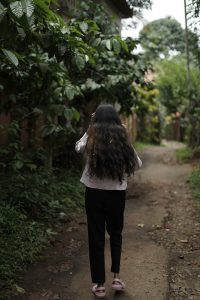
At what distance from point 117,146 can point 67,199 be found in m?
3.53

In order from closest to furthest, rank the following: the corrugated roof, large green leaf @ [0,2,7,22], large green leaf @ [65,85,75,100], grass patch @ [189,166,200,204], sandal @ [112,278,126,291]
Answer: large green leaf @ [0,2,7,22] → sandal @ [112,278,126,291] → large green leaf @ [65,85,75,100] → grass patch @ [189,166,200,204] → the corrugated roof

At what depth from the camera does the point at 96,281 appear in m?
4.25

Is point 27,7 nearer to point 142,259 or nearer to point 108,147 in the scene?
point 108,147

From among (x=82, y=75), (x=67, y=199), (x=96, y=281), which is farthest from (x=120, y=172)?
(x=82, y=75)

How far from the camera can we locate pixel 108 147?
4113 millimetres

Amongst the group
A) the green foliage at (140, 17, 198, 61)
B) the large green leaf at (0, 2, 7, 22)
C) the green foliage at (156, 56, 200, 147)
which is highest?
the green foliage at (140, 17, 198, 61)

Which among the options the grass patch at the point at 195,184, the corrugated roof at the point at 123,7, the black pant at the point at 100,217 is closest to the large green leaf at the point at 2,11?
the black pant at the point at 100,217

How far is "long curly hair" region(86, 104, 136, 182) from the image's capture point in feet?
13.4

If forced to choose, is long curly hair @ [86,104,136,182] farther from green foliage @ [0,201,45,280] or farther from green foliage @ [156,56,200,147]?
green foliage @ [156,56,200,147]

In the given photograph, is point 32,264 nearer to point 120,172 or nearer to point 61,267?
point 61,267

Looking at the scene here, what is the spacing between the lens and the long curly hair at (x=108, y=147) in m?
4.09

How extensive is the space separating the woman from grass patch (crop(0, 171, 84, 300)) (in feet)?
3.14

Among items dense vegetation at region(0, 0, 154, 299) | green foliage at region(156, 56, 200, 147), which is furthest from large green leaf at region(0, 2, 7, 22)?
green foliage at region(156, 56, 200, 147)

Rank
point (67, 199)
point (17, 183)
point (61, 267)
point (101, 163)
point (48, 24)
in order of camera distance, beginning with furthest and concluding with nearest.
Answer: point (67, 199) < point (17, 183) < point (61, 267) < point (48, 24) < point (101, 163)
